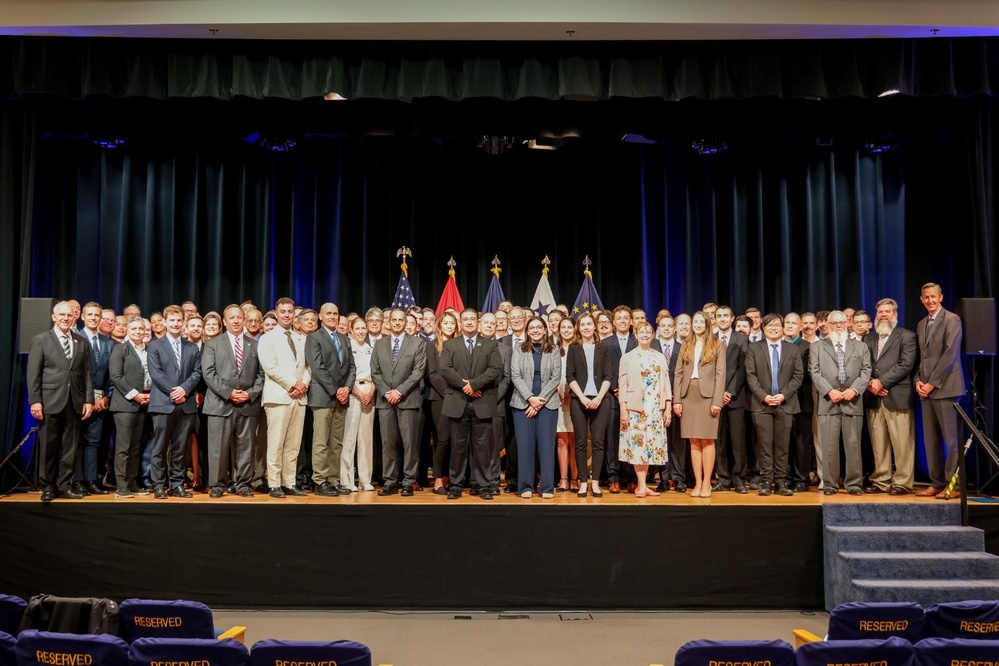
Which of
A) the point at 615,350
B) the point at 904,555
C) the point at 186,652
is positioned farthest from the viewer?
→ the point at 615,350

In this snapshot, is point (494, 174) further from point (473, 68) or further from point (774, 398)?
point (774, 398)

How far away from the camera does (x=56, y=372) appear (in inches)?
277

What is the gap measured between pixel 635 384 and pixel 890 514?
2.34 metres

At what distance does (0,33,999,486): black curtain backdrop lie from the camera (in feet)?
22.8

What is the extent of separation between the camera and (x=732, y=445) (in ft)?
25.8

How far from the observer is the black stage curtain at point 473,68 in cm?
691

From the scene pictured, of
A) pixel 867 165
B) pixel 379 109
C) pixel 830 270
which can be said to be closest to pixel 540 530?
pixel 379 109

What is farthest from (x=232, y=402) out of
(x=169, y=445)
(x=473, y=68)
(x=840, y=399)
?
(x=840, y=399)

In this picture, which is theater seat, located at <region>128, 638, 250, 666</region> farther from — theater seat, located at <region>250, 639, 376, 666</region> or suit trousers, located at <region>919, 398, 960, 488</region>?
suit trousers, located at <region>919, 398, 960, 488</region>

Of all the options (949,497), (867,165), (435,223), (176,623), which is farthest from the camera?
(435,223)

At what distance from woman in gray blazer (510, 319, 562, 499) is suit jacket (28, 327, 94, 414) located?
12.6 feet

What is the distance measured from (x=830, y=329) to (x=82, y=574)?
23.4 feet

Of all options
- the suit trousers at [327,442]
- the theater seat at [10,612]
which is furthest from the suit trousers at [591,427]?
the theater seat at [10,612]

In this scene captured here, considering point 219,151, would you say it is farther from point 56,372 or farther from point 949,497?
point 949,497
